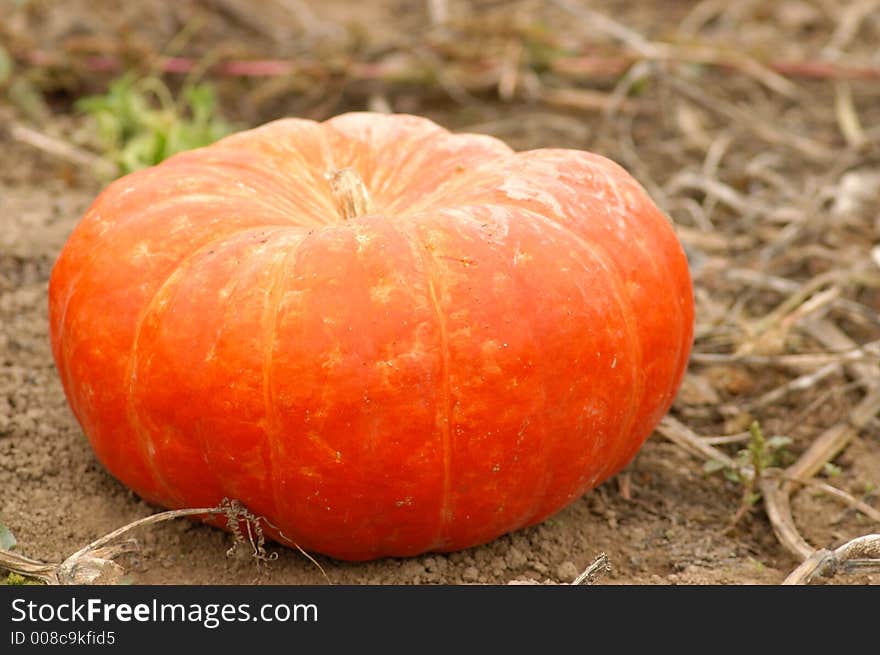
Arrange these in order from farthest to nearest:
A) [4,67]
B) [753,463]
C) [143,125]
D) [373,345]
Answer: [4,67] < [143,125] < [753,463] < [373,345]

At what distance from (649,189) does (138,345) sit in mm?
3144

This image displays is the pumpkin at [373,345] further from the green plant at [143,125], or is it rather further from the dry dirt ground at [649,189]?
the green plant at [143,125]

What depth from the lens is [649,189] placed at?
5.56m

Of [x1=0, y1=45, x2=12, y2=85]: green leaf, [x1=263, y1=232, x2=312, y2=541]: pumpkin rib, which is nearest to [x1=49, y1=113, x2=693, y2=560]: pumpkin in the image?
[x1=263, y1=232, x2=312, y2=541]: pumpkin rib

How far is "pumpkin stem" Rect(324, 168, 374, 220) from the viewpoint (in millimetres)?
3227

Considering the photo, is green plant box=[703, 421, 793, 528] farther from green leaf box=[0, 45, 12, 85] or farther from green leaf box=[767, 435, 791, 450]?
green leaf box=[0, 45, 12, 85]

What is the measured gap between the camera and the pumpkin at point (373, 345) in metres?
2.84

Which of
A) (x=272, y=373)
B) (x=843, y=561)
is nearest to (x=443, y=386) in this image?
(x=272, y=373)

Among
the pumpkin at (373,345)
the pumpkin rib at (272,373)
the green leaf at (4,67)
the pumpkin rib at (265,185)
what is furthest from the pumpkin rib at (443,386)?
the green leaf at (4,67)

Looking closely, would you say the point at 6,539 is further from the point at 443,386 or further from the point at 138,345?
the point at 443,386

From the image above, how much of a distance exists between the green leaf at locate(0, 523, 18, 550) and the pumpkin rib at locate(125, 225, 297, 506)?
1.33 ft

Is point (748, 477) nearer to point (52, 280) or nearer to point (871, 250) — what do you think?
point (871, 250)

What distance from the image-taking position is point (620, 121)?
6.31m
